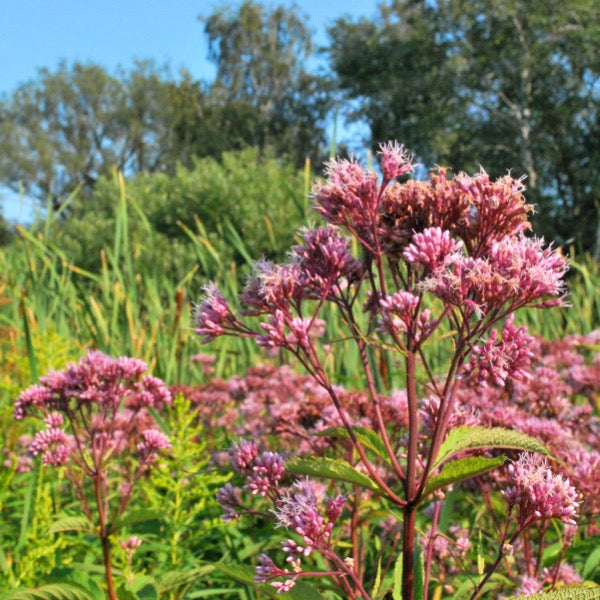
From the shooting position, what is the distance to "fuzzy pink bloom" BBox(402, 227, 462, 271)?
1355 millimetres

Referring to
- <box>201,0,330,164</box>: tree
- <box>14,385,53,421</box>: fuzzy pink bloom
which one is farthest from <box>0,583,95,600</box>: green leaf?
<box>201,0,330,164</box>: tree

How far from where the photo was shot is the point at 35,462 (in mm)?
2633

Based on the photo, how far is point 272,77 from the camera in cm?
4838

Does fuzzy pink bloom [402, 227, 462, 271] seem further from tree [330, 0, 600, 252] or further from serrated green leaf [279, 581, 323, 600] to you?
tree [330, 0, 600, 252]

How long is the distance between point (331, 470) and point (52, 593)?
2.56 ft

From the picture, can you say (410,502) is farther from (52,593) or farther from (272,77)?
(272,77)

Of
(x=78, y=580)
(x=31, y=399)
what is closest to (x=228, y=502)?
(x=78, y=580)

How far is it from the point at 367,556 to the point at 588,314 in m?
4.75

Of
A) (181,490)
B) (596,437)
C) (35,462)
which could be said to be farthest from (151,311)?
(596,437)

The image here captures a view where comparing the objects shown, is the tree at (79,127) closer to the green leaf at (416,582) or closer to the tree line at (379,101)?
the tree line at (379,101)

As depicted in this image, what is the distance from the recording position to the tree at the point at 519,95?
30328 millimetres

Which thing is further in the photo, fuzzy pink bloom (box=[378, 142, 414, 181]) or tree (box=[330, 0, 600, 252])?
tree (box=[330, 0, 600, 252])

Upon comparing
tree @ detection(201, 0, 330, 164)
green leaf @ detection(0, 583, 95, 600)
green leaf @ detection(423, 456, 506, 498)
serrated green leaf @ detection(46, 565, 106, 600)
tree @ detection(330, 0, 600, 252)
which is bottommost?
serrated green leaf @ detection(46, 565, 106, 600)

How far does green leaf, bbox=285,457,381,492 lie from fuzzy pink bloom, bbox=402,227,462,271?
40 cm
